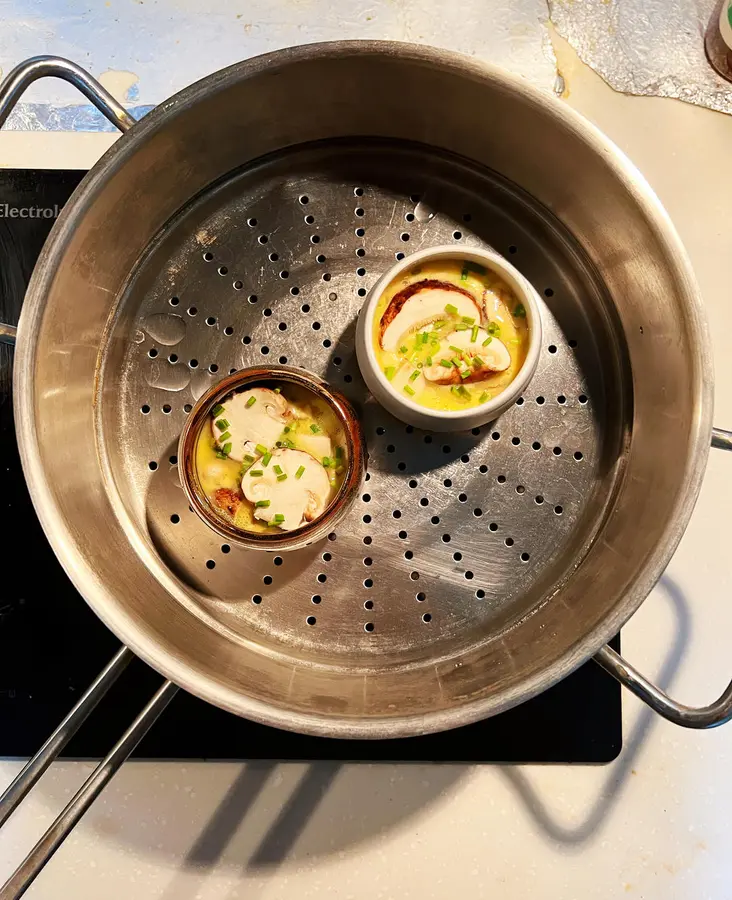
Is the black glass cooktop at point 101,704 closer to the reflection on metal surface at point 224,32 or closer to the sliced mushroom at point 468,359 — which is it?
the reflection on metal surface at point 224,32

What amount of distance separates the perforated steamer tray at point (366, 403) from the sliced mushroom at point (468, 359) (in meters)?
0.09

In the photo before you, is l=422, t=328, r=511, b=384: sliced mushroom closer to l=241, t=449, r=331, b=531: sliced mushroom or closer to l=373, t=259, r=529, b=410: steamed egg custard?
l=373, t=259, r=529, b=410: steamed egg custard

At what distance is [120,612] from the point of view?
62cm

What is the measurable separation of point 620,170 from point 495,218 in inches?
7.2

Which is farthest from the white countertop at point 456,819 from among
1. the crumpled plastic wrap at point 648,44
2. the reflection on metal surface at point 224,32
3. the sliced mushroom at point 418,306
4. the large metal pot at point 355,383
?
the reflection on metal surface at point 224,32

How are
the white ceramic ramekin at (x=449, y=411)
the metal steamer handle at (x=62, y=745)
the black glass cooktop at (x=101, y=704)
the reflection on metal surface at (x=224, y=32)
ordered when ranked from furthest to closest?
1. the reflection on metal surface at (x=224, y=32)
2. the black glass cooktop at (x=101, y=704)
3. the white ceramic ramekin at (x=449, y=411)
4. the metal steamer handle at (x=62, y=745)

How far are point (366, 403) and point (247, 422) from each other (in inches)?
5.7

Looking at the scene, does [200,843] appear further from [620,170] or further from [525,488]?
[620,170]

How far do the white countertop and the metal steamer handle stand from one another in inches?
9.8

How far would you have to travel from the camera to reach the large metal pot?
0.63 meters

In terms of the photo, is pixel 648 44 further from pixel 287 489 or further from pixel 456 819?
pixel 456 819

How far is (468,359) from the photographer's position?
2.32ft

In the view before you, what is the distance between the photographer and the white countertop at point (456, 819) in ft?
2.69

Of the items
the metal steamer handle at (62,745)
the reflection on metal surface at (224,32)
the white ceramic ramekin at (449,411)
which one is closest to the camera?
the metal steamer handle at (62,745)
